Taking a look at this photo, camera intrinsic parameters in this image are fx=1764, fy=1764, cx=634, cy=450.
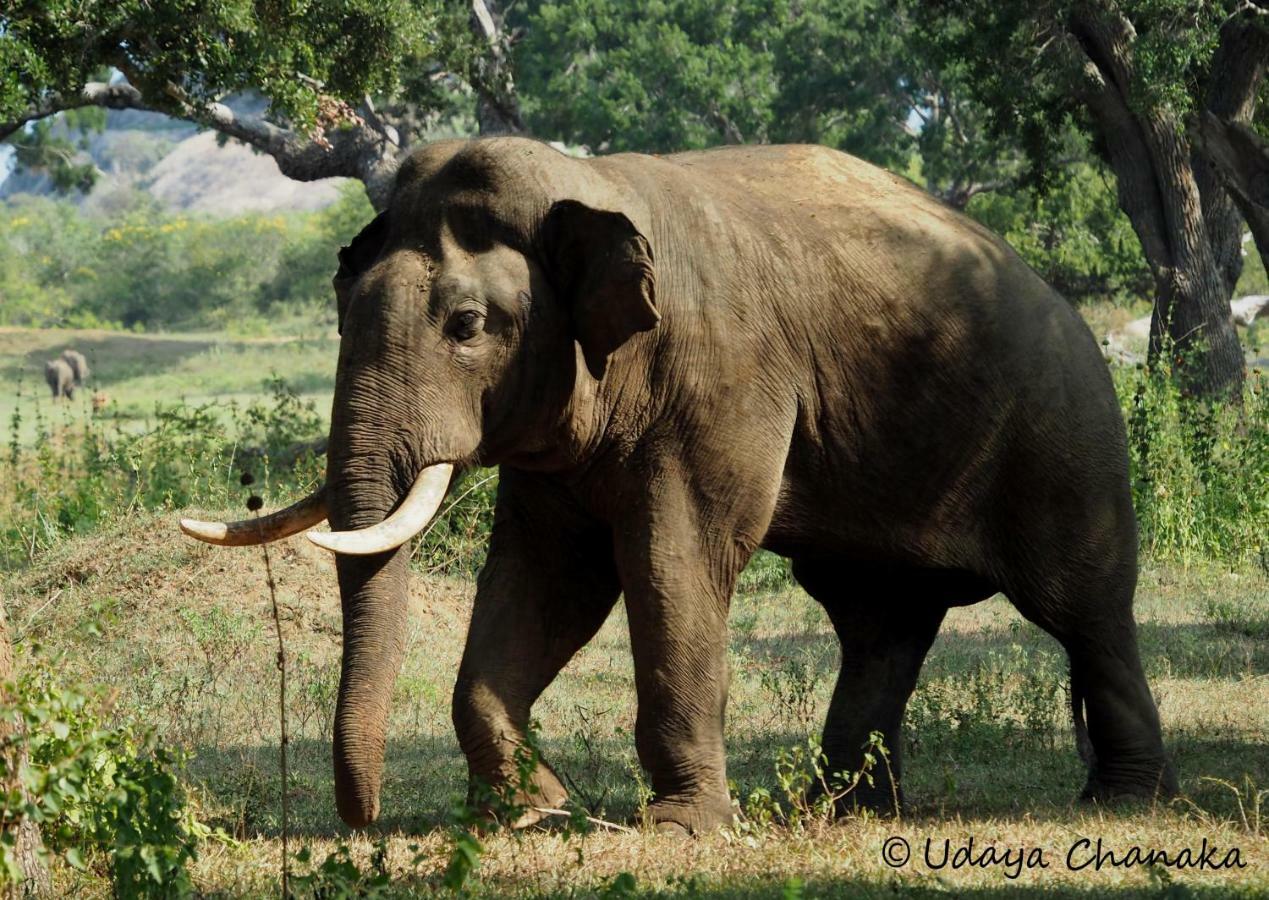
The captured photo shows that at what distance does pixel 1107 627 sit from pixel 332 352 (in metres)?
52.1

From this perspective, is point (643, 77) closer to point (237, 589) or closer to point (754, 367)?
point (237, 589)

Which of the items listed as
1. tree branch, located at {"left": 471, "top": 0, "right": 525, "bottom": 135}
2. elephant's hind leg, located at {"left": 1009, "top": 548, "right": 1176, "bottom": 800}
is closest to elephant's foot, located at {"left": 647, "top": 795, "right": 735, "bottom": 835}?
elephant's hind leg, located at {"left": 1009, "top": 548, "right": 1176, "bottom": 800}

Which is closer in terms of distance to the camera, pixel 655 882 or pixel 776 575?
pixel 655 882

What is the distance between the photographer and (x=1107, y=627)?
7.32m

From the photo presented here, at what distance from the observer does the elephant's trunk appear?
5.56 meters

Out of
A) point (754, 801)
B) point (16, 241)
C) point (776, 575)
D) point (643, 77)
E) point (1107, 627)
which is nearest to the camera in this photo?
point (754, 801)

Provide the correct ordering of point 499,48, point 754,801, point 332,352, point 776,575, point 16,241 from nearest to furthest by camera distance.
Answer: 1. point 754,801
2. point 776,575
3. point 499,48
4. point 332,352
5. point 16,241

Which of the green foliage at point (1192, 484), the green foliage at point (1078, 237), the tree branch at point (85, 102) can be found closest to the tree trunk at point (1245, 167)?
the green foliage at point (1192, 484)

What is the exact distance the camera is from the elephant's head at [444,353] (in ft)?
19.0

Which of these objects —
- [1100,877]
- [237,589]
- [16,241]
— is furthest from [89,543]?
[16,241]

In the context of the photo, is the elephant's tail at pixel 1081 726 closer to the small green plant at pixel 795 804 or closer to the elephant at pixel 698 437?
the elephant at pixel 698 437

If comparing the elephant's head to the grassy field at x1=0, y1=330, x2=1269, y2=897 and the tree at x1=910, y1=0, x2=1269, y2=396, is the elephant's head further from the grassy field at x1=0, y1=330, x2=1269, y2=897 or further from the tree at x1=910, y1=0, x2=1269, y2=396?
the tree at x1=910, y1=0, x2=1269, y2=396

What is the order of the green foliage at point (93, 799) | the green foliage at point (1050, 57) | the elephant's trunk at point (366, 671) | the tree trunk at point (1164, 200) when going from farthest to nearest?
the tree trunk at point (1164, 200)
the green foliage at point (1050, 57)
the elephant's trunk at point (366, 671)
the green foliage at point (93, 799)

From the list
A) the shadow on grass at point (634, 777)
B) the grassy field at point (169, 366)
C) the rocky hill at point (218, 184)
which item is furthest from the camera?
the rocky hill at point (218, 184)
